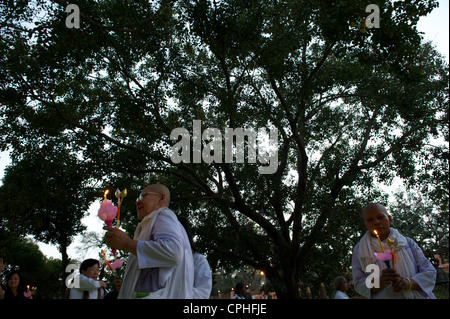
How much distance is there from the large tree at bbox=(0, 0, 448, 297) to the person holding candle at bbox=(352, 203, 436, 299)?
395 centimetres

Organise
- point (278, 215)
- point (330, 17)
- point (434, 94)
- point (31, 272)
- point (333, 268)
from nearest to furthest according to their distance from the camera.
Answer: point (330, 17) < point (434, 94) < point (333, 268) < point (278, 215) < point (31, 272)

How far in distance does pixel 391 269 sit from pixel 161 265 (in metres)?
1.50

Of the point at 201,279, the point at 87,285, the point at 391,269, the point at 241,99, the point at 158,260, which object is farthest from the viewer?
the point at 241,99

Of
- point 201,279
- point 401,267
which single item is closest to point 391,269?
point 401,267

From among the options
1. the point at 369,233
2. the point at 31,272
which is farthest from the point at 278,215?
the point at 31,272

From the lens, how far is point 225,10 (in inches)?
286

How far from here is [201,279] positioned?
3506mm

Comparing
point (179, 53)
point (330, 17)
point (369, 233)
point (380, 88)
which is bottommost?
point (369, 233)

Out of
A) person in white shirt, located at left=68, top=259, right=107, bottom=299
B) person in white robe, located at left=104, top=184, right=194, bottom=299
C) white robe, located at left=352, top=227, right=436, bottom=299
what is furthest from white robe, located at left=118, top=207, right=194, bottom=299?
person in white shirt, located at left=68, top=259, right=107, bottom=299

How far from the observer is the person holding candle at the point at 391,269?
2387 mm

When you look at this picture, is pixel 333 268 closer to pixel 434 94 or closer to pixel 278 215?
pixel 278 215

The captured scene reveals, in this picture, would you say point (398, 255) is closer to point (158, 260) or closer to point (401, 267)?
point (401, 267)

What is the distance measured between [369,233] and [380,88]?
27.1 feet

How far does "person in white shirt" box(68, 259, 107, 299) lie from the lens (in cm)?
427
